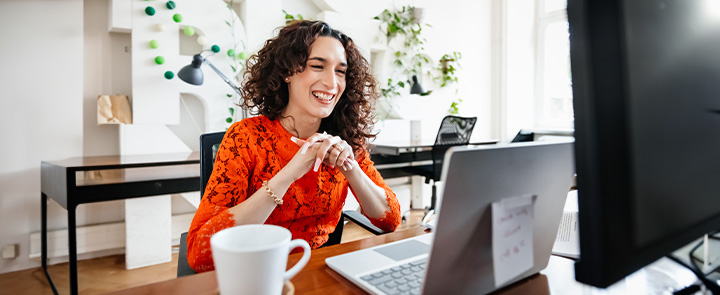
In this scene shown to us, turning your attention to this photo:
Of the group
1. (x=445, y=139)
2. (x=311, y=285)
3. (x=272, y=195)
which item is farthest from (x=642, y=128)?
(x=445, y=139)

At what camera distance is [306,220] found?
1207mm

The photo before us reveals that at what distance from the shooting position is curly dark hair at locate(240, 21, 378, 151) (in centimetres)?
126

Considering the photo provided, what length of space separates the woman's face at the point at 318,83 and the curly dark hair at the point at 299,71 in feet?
0.07

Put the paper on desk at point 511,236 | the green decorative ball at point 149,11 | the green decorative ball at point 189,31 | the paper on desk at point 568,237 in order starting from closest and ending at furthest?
1. the paper on desk at point 511,236
2. the paper on desk at point 568,237
3. the green decorative ball at point 149,11
4. the green decorative ball at point 189,31

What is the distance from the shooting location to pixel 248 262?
1.47 feet

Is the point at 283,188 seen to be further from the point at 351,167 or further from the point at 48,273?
the point at 48,273

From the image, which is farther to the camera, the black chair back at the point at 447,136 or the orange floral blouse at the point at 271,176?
the black chair back at the point at 447,136

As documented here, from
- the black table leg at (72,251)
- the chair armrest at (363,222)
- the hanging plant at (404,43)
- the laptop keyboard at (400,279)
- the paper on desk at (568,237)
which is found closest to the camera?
the laptop keyboard at (400,279)

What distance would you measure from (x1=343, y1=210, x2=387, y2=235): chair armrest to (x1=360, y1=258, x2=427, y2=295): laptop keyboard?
477mm

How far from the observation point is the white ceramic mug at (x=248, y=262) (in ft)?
1.47

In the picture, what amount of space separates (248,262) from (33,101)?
281 centimetres

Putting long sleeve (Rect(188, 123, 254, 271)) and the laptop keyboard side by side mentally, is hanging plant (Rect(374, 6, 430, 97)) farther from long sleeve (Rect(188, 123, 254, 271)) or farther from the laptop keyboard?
the laptop keyboard

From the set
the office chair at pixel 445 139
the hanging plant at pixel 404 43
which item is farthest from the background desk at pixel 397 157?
the hanging plant at pixel 404 43

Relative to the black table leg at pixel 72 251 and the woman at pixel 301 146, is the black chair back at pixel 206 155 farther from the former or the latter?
the black table leg at pixel 72 251
